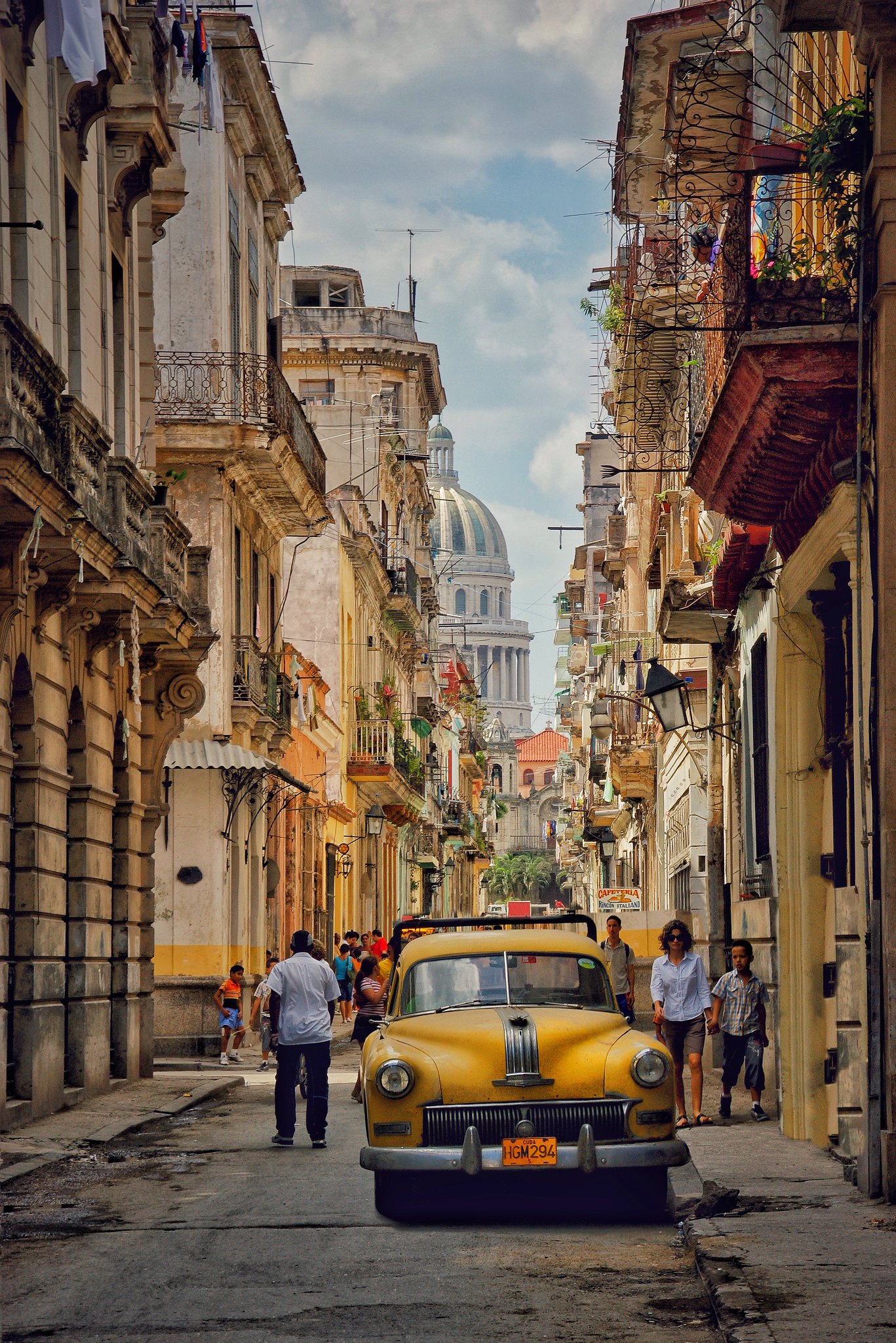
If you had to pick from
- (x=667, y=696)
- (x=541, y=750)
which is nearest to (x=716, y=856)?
(x=667, y=696)

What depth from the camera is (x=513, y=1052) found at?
11.0m

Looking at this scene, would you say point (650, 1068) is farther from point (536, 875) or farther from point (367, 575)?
point (536, 875)

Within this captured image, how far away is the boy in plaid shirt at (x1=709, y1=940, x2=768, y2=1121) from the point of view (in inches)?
645

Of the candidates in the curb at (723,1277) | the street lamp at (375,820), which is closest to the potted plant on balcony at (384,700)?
the street lamp at (375,820)

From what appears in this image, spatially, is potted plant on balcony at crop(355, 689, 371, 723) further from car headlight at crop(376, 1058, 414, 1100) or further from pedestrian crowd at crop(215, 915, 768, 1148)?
car headlight at crop(376, 1058, 414, 1100)

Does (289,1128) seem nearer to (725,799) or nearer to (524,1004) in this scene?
(524,1004)

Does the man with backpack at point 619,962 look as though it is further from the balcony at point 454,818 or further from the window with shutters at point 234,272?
the balcony at point 454,818

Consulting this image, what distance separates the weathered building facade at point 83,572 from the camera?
15.7 metres

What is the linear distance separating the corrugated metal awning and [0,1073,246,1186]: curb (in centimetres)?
614

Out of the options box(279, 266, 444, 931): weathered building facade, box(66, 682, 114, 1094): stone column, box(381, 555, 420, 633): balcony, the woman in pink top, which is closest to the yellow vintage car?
the woman in pink top

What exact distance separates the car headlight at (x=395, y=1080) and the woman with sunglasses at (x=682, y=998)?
4.92 metres

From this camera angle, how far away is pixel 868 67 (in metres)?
10.8

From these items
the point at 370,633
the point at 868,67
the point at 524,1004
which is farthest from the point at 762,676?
the point at 370,633

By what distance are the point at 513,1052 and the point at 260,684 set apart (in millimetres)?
20959
